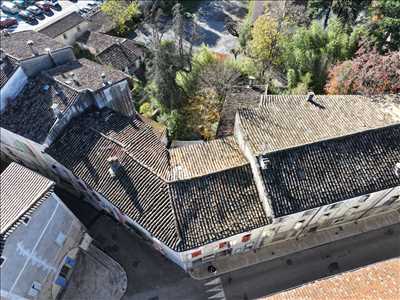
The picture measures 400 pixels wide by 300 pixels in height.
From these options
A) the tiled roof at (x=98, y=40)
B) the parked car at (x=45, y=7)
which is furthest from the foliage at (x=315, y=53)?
the parked car at (x=45, y=7)

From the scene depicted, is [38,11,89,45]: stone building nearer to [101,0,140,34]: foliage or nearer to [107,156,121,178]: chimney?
[101,0,140,34]: foliage

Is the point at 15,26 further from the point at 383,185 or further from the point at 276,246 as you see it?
the point at 383,185

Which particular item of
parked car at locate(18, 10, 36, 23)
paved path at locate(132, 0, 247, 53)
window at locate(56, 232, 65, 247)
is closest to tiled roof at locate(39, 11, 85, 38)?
paved path at locate(132, 0, 247, 53)

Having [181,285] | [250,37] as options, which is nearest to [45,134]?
[181,285]

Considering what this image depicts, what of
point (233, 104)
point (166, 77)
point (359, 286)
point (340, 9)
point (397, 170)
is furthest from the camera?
point (340, 9)

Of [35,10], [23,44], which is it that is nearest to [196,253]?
[23,44]

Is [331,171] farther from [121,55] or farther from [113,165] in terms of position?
[121,55]
